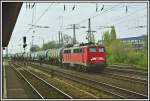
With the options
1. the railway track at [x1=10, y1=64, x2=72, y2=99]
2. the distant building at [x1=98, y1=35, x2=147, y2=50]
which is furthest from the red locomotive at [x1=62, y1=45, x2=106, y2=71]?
the distant building at [x1=98, y1=35, x2=147, y2=50]

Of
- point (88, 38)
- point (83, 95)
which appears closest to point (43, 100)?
point (83, 95)

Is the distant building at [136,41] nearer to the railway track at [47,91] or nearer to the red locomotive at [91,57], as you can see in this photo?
the red locomotive at [91,57]

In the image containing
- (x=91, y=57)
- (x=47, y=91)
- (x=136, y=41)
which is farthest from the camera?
(x=136, y=41)

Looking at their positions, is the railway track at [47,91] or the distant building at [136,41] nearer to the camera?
the railway track at [47,91]

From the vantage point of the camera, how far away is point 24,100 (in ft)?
→ 43.0

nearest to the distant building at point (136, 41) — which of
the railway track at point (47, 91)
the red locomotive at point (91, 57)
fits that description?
the red locomotive at point (91, 57)

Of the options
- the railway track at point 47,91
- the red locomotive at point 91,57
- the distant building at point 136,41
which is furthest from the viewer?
the distant building at point 136,41

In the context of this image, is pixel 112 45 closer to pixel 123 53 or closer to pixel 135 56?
pixel 123 53

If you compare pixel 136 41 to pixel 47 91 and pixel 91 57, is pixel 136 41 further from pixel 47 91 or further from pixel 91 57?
pixel 47 91

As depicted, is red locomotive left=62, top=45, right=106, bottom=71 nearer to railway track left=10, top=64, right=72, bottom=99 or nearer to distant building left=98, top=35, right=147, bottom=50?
railway track left=10, top=64, right=72, bottom=99

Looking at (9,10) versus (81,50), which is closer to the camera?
(9,10)

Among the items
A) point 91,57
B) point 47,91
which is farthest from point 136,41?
point 47,91

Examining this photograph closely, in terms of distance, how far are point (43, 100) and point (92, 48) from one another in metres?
15.3

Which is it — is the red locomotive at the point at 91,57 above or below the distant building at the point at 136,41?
below
